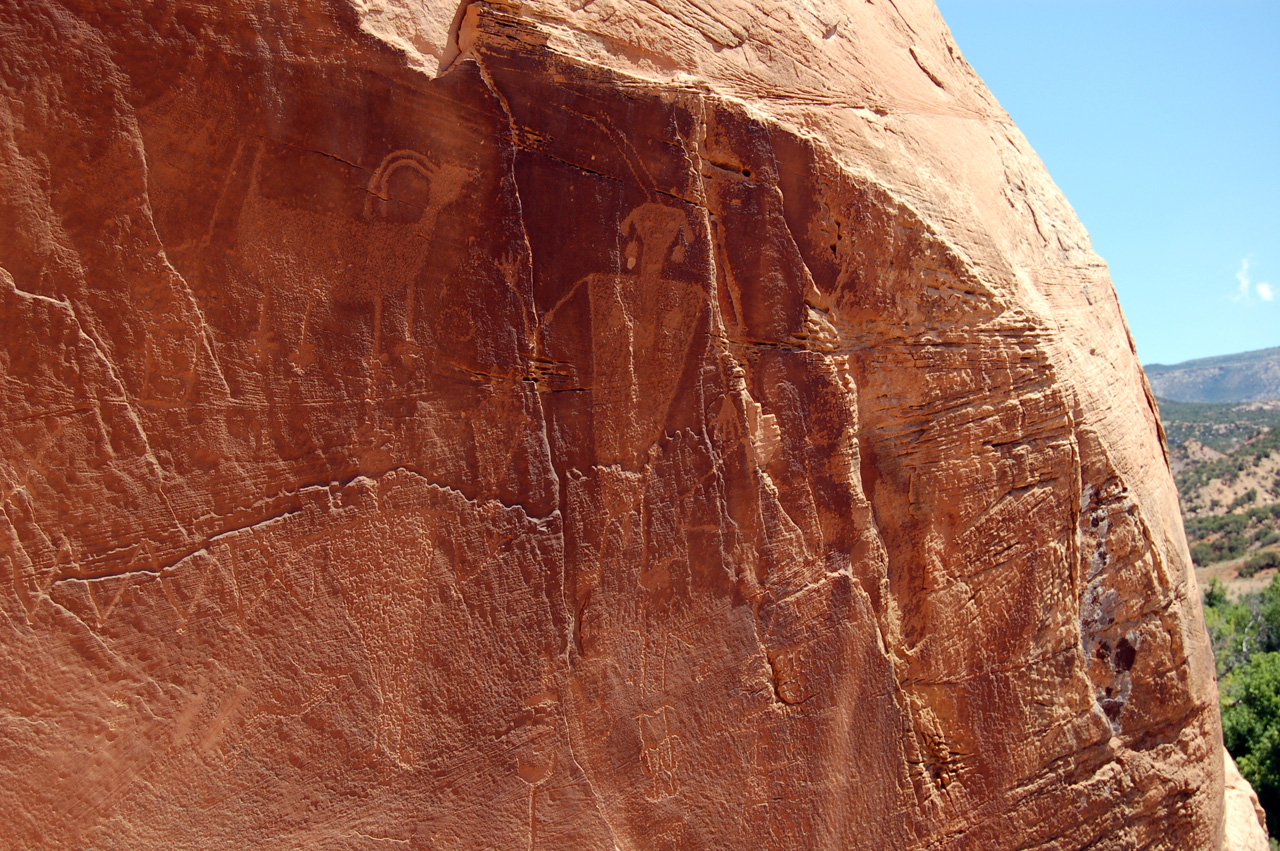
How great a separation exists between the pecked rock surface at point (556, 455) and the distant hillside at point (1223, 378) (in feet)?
464

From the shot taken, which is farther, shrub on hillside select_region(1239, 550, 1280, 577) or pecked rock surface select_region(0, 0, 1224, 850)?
shrub on hillside select_region(1239, 550, 1280, 577)

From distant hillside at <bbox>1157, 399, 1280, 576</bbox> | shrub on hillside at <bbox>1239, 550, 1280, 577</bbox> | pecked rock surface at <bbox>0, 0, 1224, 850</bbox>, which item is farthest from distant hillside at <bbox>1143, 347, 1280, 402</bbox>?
pecked rock surface at <bbox>0, 0, 1224, 850</bbox>

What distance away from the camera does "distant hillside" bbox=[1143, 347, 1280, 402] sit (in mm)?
121500

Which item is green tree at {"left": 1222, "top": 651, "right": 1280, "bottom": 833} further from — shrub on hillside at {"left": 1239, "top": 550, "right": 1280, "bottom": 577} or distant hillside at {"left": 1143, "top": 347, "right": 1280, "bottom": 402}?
distant hillside at {"left": 1143, "top": 347, "right": 1280, "bottom": 402}

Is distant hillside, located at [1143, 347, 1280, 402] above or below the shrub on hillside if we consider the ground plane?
above

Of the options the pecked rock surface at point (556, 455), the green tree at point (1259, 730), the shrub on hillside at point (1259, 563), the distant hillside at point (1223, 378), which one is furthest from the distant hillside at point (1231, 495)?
the distant hillside at point (1223, 378)

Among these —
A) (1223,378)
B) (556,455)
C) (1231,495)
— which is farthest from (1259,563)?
(1223,378)

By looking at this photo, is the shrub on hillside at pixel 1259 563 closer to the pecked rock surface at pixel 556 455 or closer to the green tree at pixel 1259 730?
the green tree at pixel 1259 730

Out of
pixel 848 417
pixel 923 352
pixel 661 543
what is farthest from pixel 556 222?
pixel 923 352

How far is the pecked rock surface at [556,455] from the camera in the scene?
7.99ft

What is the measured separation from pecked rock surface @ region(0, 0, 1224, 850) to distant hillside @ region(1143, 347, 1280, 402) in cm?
14141

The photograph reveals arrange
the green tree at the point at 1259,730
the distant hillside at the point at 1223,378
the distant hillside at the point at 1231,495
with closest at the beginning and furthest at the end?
the green tree at the point at 1259,730, the distant hillside at the point at 1231,495, the distant hillside at the point at 1223,378

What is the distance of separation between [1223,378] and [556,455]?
6413 inches

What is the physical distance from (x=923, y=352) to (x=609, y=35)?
6.80 ft
